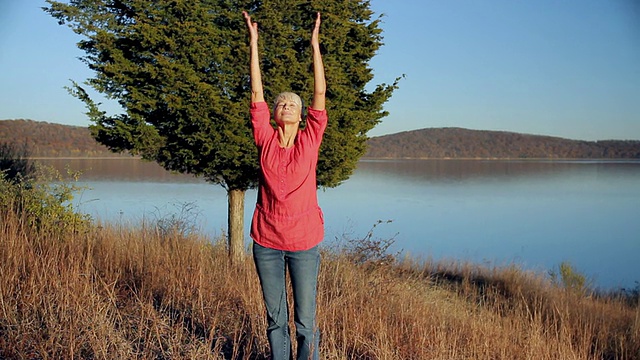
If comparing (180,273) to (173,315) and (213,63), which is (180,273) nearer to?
(173,315)

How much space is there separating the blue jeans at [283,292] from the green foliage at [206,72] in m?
5.23

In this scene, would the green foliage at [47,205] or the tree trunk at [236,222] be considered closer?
the green foliage at [47,205]

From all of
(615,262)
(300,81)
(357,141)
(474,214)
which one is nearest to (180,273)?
(300,81)

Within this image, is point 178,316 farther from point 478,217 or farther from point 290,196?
point 478,217

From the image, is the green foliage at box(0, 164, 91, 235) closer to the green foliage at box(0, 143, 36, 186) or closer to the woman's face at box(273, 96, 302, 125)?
the green foliage at box(0, 143, 36, 186)

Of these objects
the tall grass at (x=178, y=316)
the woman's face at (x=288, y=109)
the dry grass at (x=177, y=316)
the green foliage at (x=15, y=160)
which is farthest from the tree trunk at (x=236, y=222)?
the woman's face at (x=288, y=109)

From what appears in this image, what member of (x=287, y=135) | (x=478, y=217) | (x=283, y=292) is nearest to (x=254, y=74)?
(x=287, y=135)

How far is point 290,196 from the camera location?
3.74 meters

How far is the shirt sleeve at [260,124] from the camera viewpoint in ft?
12.9

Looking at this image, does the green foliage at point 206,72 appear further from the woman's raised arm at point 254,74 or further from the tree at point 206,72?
the woman's raised arm at point 254,74

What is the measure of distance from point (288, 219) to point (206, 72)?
6183mm

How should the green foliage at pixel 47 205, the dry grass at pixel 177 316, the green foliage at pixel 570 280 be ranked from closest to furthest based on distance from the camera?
the dry grass at pixel 177 316, the green foliage at pixel 47 205, the green foliage at pixel 570 280

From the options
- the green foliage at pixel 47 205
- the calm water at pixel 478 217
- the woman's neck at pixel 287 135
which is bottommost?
the calm water at pixel 478 217

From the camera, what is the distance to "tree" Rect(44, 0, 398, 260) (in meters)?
8.86
